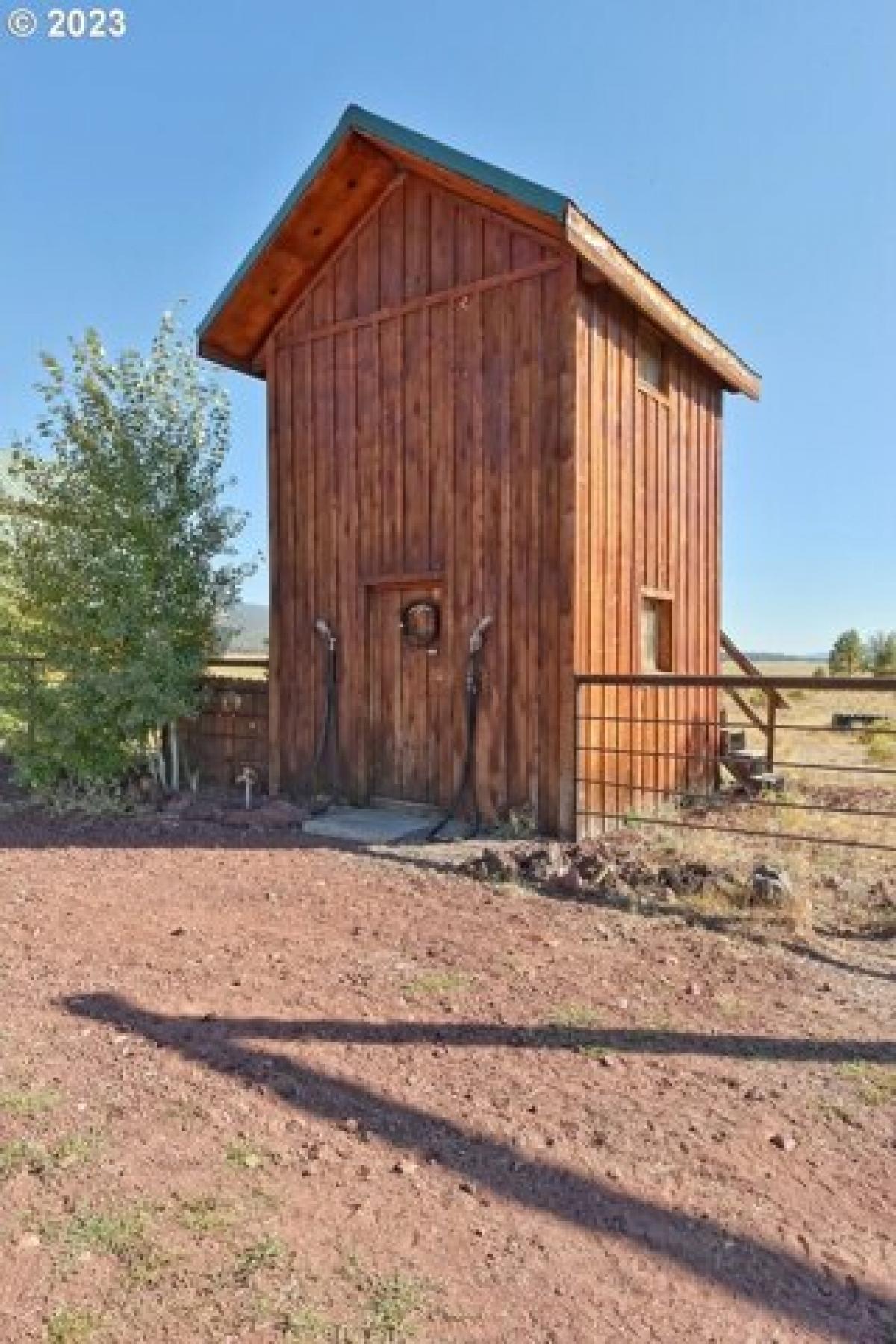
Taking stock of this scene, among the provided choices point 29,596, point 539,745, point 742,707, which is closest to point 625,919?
point 539,745

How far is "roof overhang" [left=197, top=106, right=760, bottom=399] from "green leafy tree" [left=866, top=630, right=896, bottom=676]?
68.5 ft

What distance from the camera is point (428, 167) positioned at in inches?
262

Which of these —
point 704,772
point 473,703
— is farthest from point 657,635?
point 473,703

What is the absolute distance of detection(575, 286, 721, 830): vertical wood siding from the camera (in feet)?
20.9

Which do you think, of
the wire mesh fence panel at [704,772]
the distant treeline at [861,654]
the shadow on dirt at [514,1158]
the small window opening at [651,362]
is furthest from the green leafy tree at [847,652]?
the shadow on dirt at [514,1158]

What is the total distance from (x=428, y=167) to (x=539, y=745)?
487cm

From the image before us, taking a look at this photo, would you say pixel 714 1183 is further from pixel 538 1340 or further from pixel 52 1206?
pixel 52 1206

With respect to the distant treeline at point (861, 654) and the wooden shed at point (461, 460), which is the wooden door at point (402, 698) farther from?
the distant treeline at point (861, 654)

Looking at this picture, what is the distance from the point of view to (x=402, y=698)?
7.34 metres

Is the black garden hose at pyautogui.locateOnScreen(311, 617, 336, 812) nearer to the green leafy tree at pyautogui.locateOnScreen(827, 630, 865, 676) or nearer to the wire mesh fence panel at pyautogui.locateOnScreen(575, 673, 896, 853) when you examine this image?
the wire mesh fence panel at pyautogui.locateOnScreen(575, 673, 896, 853)

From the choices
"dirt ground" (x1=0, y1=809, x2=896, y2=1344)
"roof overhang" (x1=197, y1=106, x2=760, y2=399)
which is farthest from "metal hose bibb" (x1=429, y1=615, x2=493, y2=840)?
"roof overhang" (x1=197, y1=106, x2=760, y2=399)

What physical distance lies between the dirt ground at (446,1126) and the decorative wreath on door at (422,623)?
116 inches

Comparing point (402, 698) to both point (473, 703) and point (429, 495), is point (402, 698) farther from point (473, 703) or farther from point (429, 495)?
point (429, 495)

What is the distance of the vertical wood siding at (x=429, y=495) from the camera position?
632 cm
